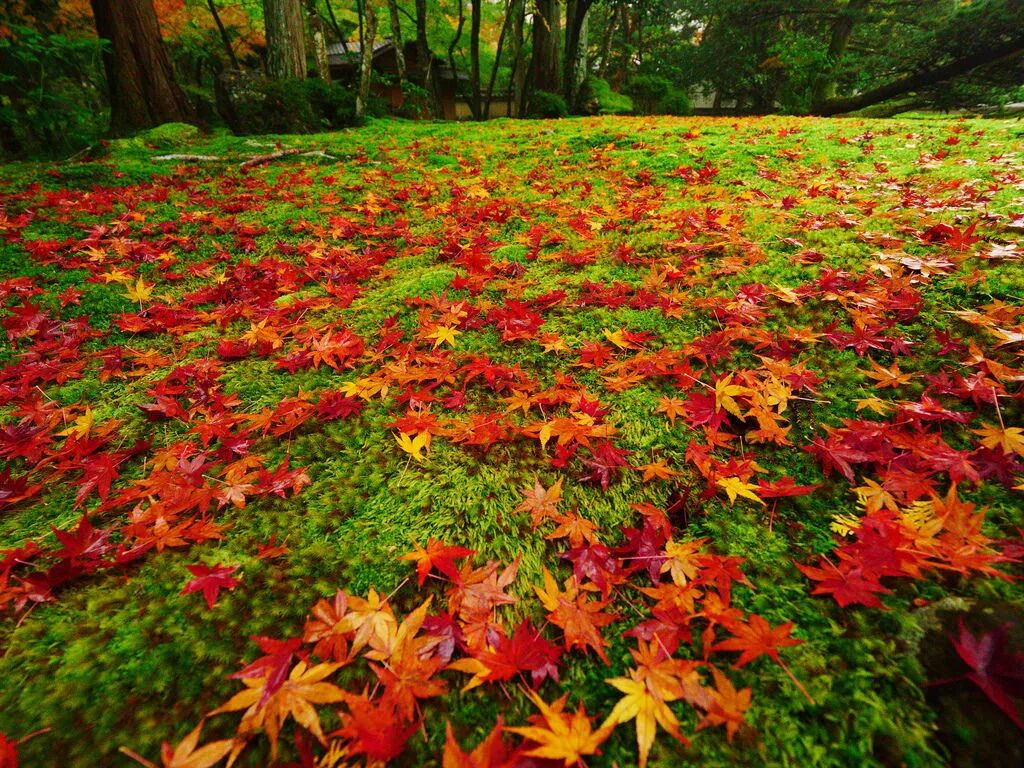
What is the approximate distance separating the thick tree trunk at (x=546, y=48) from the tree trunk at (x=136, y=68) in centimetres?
926

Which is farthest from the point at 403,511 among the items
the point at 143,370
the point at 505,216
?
the point at 505,216

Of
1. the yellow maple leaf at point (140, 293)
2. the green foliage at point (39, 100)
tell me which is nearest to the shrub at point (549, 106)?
the green foliage at point (39, 100)

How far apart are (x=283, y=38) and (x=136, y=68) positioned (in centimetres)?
324

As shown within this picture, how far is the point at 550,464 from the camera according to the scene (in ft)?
5.31

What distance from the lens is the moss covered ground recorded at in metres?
0.99

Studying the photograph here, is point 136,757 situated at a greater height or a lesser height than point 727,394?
lesser

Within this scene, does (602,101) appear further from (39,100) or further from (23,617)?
(23,617)

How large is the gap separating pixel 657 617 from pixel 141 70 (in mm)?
10595

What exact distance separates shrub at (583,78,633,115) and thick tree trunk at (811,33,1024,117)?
5569mm

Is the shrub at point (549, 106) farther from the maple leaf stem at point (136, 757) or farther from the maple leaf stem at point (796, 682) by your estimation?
the maple leaf stem at point (136, 757)

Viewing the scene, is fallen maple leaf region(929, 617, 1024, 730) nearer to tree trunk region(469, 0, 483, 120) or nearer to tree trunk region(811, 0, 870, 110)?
tree trunk region(469, 0, 483, 120)

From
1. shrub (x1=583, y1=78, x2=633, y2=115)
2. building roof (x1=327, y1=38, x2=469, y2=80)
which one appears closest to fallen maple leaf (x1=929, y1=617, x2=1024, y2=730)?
shrub (x1=583, y1=78, x2=633, y2=115)

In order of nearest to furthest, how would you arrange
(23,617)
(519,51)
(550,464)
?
(23,617) < (550,464) < (519,51)

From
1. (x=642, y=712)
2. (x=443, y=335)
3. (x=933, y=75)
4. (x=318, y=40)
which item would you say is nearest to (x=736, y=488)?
(x=642, y=712)
